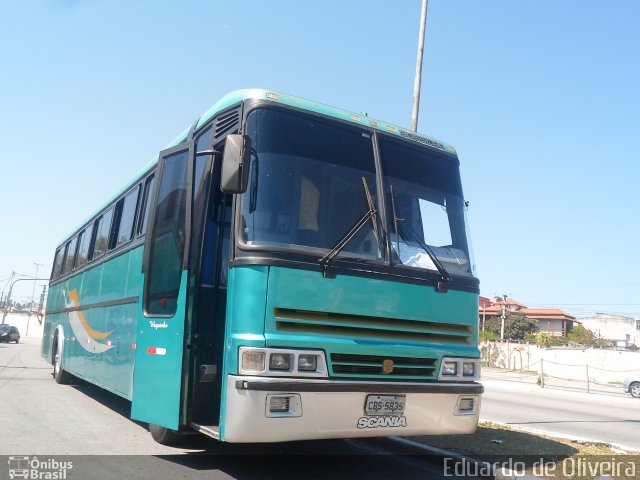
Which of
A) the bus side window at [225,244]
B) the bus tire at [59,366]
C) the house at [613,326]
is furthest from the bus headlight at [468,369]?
the house at [613,326]

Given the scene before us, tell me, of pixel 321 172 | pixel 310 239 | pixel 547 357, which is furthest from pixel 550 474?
pixel 547 357

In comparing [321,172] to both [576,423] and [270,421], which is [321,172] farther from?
[576,423]

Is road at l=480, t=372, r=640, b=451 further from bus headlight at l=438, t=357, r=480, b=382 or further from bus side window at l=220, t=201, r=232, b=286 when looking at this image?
bus side window at l=220, t=201, r=232, b=286

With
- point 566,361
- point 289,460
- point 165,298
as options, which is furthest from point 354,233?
point 566,361

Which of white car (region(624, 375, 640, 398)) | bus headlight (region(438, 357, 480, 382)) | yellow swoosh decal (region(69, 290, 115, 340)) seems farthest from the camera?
white car (region(624, 375, 640, 398))

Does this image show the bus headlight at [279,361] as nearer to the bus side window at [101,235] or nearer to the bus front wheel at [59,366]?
the bus side window at [101,235]

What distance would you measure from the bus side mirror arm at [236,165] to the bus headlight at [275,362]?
4.49ft

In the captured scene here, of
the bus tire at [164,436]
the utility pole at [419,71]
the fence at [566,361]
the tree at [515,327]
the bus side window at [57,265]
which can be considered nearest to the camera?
the bus tire at [164,436]

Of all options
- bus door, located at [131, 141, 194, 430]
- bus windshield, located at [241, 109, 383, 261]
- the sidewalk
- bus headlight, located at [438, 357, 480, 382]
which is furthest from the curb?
the sidewalk

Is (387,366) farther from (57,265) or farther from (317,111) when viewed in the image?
(57,265)

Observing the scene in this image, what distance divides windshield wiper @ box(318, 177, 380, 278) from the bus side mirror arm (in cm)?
94

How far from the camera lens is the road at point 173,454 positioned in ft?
19.2

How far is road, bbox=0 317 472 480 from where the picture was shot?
5.85 meters

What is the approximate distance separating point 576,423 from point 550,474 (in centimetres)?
731
